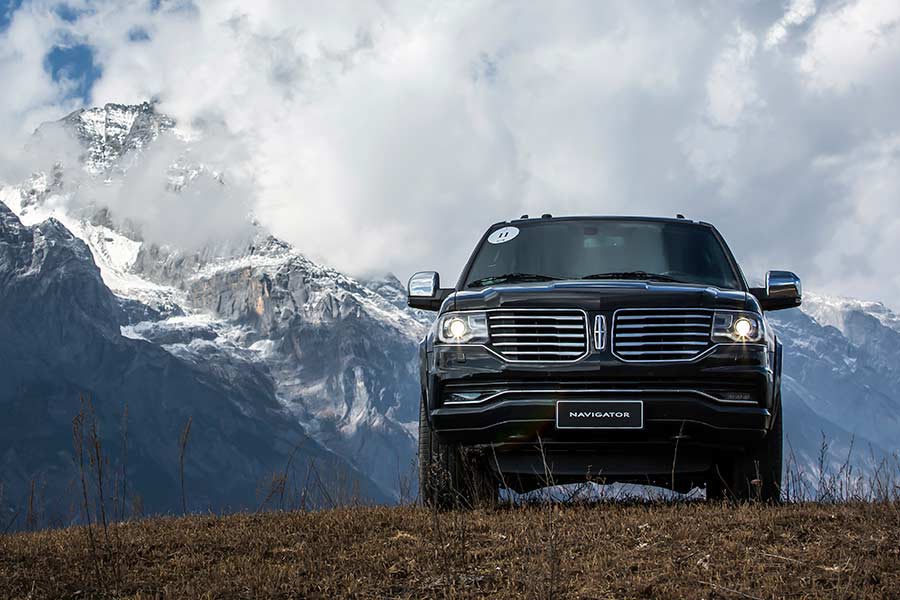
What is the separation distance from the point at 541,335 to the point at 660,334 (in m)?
0.71

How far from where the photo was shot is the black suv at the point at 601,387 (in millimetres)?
6090

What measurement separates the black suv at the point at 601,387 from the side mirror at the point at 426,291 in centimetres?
81

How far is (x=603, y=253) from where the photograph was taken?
773cm

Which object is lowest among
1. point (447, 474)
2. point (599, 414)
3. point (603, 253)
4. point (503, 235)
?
point (447, 474)

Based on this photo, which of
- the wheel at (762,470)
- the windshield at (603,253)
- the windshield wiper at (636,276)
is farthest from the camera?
the windshield at (603,253)

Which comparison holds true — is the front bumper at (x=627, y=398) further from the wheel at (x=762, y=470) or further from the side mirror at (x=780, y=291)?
the side mirror at (x=780, y=291)

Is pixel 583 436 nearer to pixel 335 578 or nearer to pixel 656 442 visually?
pixel 656 442

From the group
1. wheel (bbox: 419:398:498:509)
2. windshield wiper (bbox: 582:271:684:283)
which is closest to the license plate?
wheel (bbox: 419:398:498:509)

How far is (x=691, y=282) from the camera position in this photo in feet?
23.6

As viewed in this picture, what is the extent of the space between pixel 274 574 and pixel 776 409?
11.4 feet

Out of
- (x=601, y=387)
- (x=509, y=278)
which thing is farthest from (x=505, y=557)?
(x=509, y=278)

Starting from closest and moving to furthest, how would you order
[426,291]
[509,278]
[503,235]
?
[509,278] → [426,291] → [503,235]

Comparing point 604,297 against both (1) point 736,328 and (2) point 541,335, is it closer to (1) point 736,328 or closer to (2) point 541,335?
(2) point 541,335

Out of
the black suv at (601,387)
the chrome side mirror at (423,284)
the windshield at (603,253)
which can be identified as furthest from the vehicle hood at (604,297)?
the chrome side mirror at (423,284)
